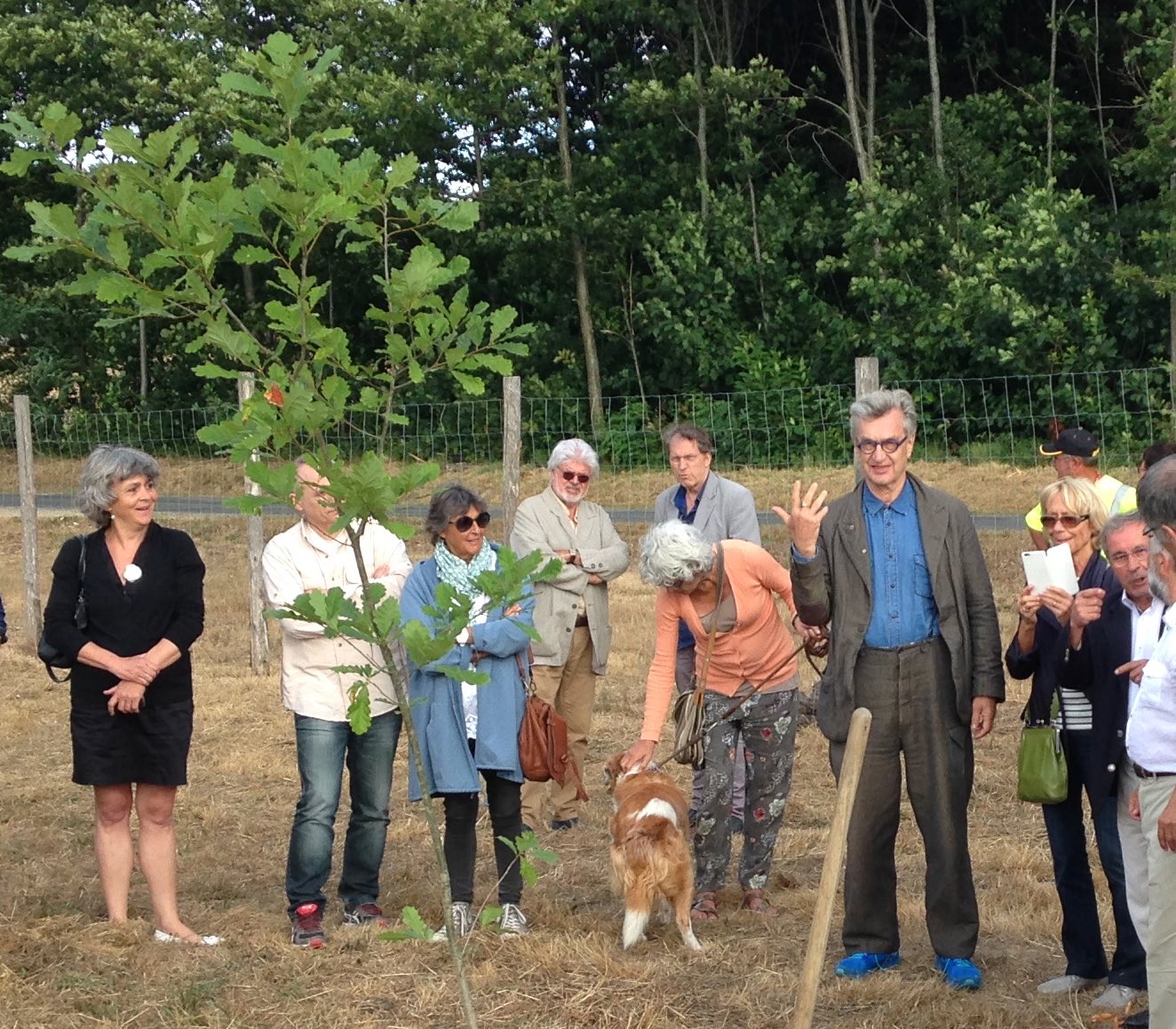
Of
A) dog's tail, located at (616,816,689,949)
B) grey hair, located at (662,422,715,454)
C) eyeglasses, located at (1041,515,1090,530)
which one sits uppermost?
grey hair, located at (662,422,715,454)

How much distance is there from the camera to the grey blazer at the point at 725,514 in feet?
22.5

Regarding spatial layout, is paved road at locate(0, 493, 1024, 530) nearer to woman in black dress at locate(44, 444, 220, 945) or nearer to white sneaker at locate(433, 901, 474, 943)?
woman in black dress at locate(44, 444, 220, 945)

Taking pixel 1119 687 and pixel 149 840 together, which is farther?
pixel 149 840

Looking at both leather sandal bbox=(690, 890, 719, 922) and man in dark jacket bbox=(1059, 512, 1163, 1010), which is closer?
man in dark jacket bbox=(1059, 512, 1163, 1010)

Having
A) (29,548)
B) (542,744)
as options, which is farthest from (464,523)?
(29,548)

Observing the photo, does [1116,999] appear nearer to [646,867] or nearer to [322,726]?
[646,867]

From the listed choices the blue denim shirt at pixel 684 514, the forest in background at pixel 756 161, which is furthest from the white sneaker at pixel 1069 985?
the forest in background at pixel 756 161

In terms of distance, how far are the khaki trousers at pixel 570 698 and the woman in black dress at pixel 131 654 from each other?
2.06 metres

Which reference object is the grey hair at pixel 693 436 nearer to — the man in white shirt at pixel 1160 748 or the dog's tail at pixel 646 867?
Result: the dog's tail at pixel 646 867

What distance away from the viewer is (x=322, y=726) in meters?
5.66

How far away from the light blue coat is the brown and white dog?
1.55 feet

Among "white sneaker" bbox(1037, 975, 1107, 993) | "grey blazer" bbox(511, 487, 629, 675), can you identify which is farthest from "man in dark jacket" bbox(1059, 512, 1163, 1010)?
"grey blazer" bbox(511, 487, 629, 675)

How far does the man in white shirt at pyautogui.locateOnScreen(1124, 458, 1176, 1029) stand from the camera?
11.5 ft

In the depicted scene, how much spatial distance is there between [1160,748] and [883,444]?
1.48 m
